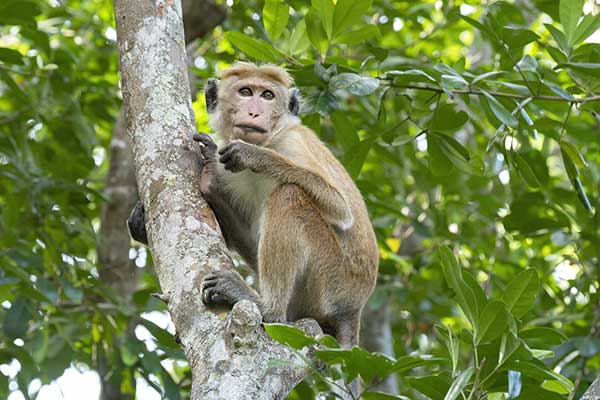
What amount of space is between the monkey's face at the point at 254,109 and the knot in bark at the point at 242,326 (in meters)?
2.70

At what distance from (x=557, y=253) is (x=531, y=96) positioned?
5106 millimetres

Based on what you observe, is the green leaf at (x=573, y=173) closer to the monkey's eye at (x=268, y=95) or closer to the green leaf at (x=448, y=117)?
the green leaf at (x=448, y=117)

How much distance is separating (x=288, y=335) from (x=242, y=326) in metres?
0.21

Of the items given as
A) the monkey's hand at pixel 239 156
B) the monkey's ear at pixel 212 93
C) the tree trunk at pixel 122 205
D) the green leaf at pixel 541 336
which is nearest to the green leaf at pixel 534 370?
the green leaf at pixel 541 336

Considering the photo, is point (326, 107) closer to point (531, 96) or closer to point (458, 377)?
point (531, 96)

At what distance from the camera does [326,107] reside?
6.04 meters

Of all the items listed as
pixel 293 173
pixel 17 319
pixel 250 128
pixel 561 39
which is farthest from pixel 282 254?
pixel 17 319

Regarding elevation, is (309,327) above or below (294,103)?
below

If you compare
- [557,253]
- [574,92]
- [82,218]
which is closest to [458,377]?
[574,92]

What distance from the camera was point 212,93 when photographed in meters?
6.97

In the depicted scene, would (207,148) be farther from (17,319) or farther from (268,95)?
(17,319)

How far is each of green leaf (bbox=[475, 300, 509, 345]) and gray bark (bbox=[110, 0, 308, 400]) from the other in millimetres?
867

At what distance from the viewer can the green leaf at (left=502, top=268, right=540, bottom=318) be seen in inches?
172

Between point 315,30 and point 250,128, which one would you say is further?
point 250,128
